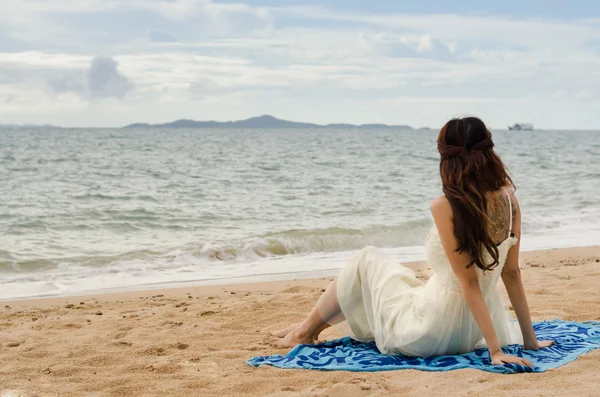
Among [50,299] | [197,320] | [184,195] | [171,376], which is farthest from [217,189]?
[171,376]

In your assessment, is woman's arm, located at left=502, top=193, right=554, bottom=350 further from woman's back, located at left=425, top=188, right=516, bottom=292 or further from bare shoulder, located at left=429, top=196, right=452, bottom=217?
bare shoulder, located at left=429, top=196, right=452, bottom=217

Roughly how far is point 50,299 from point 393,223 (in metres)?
7.61

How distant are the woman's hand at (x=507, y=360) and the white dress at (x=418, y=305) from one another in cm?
31

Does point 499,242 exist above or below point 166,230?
above

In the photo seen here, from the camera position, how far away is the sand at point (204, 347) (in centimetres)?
370

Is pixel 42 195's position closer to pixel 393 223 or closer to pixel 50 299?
pixel 393 223

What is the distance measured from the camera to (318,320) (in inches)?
182

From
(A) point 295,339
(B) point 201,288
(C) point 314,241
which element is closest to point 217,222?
(C) point 314,241

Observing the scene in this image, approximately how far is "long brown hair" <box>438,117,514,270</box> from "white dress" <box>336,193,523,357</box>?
0.80 ft

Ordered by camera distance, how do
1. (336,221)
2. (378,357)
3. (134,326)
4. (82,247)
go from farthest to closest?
(336,221)
(82,247)
(134,326)
(378,357)

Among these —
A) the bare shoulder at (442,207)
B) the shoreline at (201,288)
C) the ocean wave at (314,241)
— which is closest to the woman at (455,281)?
the bare shoulder at (442,207)

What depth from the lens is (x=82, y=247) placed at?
10.9m

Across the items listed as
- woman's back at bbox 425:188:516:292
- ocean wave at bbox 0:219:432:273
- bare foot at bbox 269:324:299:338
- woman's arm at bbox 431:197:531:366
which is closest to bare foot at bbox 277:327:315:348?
bare foot at bbox 269:324:299:338

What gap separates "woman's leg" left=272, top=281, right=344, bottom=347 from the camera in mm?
4527
